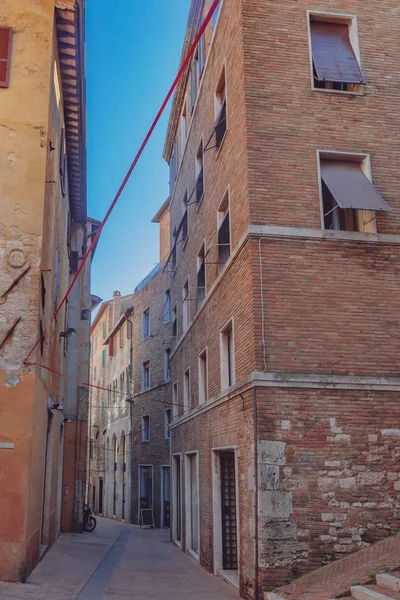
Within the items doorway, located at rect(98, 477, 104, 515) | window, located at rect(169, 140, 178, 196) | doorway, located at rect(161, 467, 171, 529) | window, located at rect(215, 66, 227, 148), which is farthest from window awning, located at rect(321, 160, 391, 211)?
doorway, located at rect(98, 477, 104, 515)

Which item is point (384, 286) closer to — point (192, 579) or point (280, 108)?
point (280, 108)

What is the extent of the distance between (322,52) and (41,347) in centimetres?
744

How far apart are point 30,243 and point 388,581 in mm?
7391

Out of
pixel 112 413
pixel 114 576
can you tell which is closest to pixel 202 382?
pixel 114 576

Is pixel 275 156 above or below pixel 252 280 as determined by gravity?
above

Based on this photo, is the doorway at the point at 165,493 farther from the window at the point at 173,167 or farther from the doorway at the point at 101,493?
the doorway at the point at 101,493

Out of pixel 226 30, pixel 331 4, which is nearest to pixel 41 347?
pixel 226 30

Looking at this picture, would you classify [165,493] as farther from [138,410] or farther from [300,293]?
[300,293]

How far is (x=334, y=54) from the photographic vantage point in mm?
11031

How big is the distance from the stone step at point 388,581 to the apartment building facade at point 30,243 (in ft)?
17.0

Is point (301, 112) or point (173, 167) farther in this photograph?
point (173, 167)

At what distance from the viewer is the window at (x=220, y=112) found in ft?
41.7

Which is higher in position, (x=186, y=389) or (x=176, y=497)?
(x=186, y=389)

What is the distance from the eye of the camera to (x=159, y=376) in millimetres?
28188
